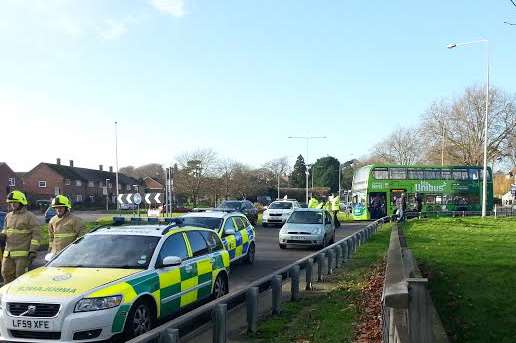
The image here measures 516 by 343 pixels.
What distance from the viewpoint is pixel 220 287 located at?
8750 mm

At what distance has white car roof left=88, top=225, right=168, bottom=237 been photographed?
7496mm

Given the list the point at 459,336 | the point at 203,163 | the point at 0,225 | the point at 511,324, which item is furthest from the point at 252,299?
the point at 203,163

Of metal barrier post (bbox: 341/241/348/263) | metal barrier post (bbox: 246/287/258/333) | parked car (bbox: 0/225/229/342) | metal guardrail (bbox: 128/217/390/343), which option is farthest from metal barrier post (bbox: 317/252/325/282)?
metal barrier post (bbox: 246/287/258/333)

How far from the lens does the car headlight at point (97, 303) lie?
5.64 metres

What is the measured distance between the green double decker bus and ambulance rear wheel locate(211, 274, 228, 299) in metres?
27.3

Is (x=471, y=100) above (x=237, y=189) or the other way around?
above

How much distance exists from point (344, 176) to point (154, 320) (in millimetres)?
118983

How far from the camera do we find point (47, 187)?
83.1 m

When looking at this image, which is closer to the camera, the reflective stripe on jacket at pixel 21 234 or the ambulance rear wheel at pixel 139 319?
the ambulance rear wheel at pixel 139 319

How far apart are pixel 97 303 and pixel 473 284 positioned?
7279 millimetres

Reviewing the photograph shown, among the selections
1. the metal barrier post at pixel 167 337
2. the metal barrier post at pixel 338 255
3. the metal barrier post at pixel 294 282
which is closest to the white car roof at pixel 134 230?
the metal barrier post at pixel 294 282

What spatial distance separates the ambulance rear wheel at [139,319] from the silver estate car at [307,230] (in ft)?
38.0

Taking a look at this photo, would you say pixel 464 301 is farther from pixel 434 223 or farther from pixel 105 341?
pixel 434 223

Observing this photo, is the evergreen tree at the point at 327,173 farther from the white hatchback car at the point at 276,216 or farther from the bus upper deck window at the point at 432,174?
the white hatchback car at the point at 276,216
